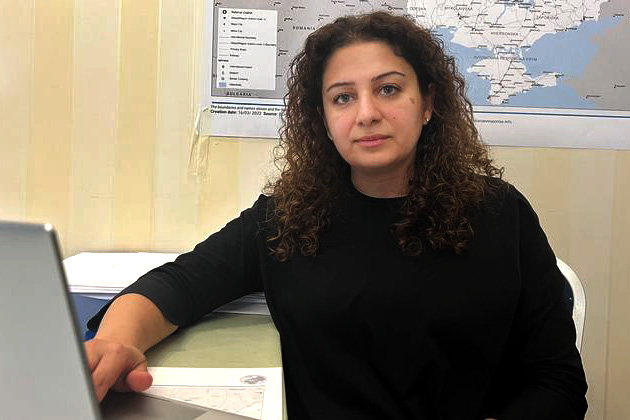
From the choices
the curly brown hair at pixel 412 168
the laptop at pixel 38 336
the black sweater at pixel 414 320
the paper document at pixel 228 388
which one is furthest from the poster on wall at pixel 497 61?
the laptop at pixel 38 336

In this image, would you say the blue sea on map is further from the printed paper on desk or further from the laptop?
the laptop

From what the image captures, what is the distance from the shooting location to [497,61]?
5.48 ft

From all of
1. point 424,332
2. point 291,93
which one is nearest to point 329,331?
point 424,332

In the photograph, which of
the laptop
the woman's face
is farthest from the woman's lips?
the laptop

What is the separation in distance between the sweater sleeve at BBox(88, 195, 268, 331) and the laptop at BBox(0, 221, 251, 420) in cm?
67

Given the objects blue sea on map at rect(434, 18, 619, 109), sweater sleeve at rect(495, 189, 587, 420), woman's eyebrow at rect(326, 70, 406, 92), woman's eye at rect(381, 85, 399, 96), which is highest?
blue sea on map at rect(434, 18, 619, 109)

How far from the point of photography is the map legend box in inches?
64.2

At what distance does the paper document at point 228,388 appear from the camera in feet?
2.45

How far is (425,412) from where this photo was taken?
1.11 meters

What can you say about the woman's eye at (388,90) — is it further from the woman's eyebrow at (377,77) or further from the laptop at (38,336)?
the laptop at (38,336)

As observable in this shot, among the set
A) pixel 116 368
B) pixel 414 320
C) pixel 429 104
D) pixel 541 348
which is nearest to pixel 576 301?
pixel 541 348

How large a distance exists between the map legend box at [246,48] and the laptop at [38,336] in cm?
136

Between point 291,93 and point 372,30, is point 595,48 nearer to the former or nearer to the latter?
point 372,30

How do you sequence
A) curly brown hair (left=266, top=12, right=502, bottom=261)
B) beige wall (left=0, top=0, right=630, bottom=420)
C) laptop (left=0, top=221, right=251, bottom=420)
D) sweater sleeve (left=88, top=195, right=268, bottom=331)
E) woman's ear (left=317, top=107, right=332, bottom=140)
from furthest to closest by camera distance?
1. beige wall (left=0, top=0, right=630, bottom=420)
2. woman's ear (left=317, top=107, right=332, bottom=140)
3. curly brown hair (left=266, top=12, right=502, bottom=261)
4. sweater sleeve (left=88, top=195, right=268, bottom=331)
5. laptop (left=0, top=221, right=251, bottom=420)
